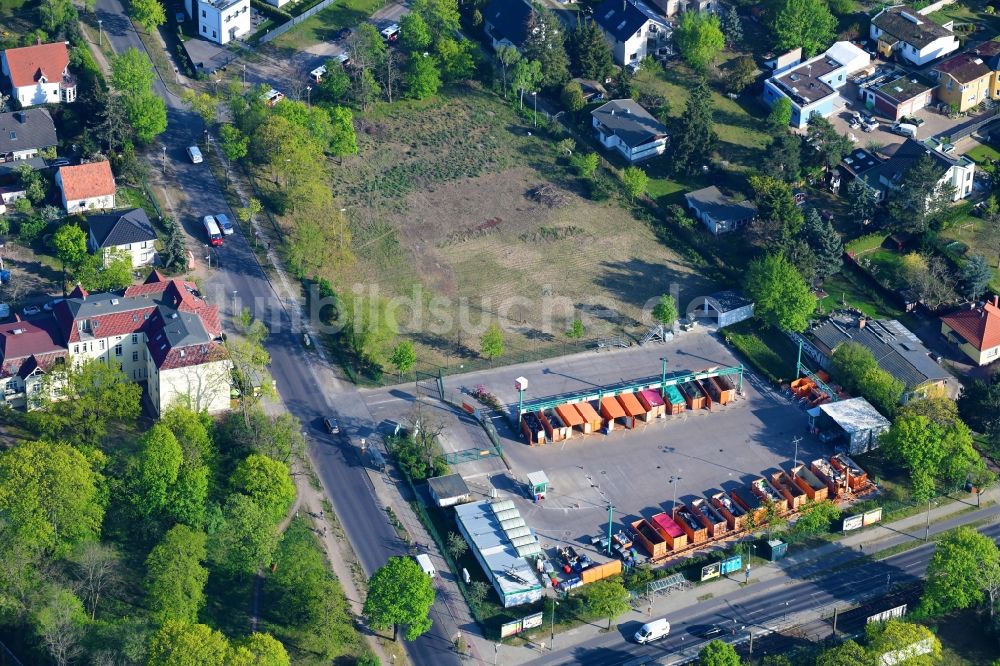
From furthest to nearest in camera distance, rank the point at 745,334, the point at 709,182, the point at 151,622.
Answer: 1. the point at 709,182
2. the point at 745,334
3. the point at 151,622

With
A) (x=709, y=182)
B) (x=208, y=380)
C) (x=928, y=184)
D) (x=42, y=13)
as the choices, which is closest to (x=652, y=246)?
(x=709, y=182)

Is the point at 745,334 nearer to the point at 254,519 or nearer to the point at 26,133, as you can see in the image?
the point at 254,519

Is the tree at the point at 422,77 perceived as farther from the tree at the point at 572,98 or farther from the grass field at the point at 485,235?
the tree at the point at 572,98

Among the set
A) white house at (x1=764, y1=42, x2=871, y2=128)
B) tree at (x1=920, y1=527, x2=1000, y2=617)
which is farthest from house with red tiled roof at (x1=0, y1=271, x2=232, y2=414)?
white house at (x1=764, y1=42, x2=871, y2=128)

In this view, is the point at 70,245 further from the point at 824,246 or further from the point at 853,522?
the point at 853,522

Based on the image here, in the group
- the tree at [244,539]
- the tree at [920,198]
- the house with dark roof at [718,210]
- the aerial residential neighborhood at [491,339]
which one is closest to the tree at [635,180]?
the aerial residential neighborhood at [491,339]

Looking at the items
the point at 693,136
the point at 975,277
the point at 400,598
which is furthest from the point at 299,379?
the point at 975,277

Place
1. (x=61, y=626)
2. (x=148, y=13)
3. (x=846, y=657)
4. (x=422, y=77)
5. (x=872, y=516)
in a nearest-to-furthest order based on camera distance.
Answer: (x=61, y=626), (x=846, y=657), (x=872, y=516), (x=148, y=13), (x=422, y=77)
